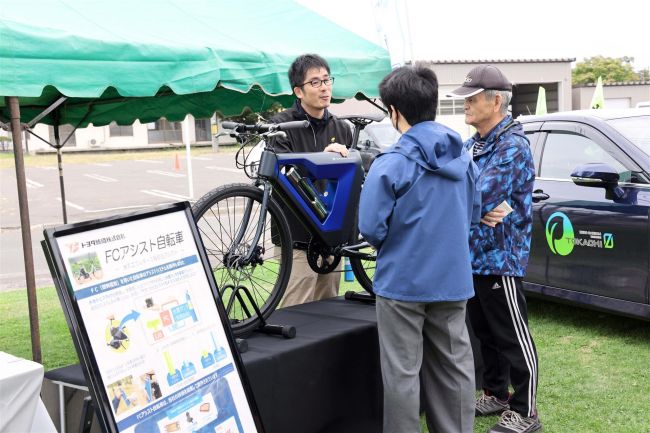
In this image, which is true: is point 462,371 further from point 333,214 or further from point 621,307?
point 621,307

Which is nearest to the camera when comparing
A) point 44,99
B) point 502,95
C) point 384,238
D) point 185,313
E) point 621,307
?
point 185,313

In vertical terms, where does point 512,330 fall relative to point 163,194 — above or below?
above

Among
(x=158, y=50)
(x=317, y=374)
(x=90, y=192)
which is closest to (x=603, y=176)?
(x=317, y=374)

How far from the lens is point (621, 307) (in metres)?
4.77

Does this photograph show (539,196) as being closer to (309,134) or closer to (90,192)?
(309,134)

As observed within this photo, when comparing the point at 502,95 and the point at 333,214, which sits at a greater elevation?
the point at 502,95

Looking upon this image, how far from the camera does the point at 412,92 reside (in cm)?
269

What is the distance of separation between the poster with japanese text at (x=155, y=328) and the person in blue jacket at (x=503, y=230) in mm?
1394

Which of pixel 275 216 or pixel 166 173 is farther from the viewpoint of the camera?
pixel 166 173

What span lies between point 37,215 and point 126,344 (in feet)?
47.4

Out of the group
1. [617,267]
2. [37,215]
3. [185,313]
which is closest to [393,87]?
[185,313]

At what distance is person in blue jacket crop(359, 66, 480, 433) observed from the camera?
2.70 meters

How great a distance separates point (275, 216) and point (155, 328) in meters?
1.06

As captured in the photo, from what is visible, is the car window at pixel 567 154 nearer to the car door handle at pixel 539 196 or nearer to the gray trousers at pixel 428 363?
the car door handle at pixel 539 196
